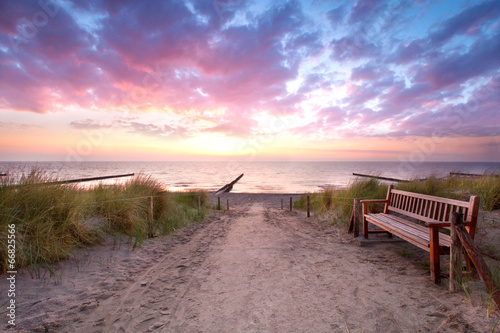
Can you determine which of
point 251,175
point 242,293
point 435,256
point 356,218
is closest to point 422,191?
point 356,218

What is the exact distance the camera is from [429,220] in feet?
13.3

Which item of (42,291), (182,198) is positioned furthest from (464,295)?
(182,198)

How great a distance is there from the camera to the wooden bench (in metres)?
3.38

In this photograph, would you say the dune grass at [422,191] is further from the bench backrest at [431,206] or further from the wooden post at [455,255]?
the wooden post at [455,255]

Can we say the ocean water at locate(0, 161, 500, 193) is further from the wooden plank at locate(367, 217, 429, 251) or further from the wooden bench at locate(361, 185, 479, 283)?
the wooden plank at locate(367, 217, 429, 251)

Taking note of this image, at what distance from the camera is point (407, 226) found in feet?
14.9

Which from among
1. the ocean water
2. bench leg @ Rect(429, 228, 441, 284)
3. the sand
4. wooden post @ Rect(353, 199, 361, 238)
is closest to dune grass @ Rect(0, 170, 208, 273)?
the sand

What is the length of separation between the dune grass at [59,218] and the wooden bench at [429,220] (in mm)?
4862

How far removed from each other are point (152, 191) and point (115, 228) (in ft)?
6.43

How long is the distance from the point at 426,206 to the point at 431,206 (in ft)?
0.42

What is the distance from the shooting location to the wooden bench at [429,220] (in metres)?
3.38

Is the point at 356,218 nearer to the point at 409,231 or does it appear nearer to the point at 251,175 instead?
the point at 409,231

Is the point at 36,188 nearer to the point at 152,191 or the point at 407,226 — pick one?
the point at 152,191

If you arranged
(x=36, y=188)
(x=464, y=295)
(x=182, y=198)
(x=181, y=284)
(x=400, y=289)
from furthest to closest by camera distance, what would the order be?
(x=182, y=198), (x=36, y=188), (x=181, y=284), (x=400, y=289), (x=464, y=295)
